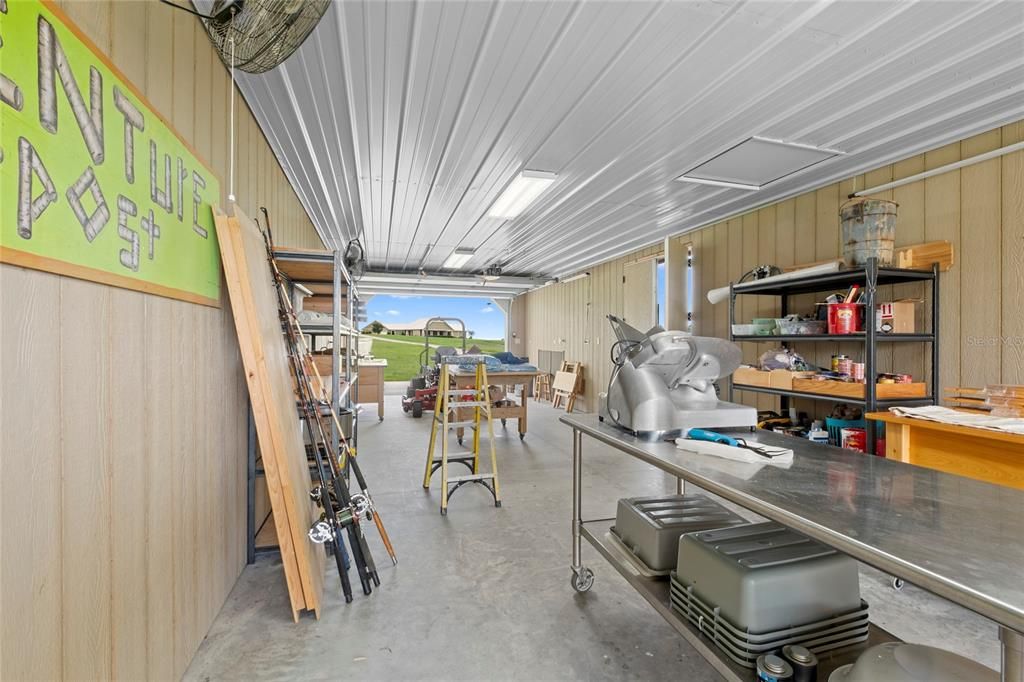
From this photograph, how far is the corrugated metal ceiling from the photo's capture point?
6.33 ft

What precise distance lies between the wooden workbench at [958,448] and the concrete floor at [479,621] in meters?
0.72

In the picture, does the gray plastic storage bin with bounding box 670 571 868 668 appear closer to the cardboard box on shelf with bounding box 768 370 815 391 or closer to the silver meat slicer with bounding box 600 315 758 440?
the silver meat slicer with bounding box 600 315 758 440

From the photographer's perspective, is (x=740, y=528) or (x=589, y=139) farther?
(x=589, y=139)

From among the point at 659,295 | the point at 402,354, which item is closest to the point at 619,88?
the point at 659,295

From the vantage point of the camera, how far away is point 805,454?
159 cm

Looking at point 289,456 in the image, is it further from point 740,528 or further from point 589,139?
point 589,139

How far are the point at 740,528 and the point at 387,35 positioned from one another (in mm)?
2598

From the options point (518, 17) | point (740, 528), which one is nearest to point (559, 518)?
point (740, 528)

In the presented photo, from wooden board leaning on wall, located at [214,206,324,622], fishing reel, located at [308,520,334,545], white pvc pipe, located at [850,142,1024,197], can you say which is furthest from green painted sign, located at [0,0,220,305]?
white pvc pipe, located at [850,142,1024,197]

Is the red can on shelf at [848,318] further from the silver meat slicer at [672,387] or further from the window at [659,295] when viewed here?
the window at [659,295]

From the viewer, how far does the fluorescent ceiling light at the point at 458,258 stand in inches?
276

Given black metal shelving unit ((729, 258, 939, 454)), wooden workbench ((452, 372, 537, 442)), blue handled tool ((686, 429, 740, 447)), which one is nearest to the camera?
blue handled tool ((686, 429, 740, 447))

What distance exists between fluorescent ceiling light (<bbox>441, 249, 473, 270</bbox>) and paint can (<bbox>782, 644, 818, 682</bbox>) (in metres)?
6.34

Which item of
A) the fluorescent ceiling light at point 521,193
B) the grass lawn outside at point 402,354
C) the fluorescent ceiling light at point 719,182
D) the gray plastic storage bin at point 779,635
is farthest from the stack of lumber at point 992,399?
the grass lawn outside at point 402,354
